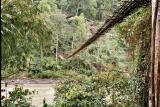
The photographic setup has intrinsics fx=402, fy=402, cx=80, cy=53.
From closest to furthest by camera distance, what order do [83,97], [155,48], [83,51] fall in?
[155,48] → [83,97] → [83,51]

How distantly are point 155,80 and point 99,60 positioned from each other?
3272cm

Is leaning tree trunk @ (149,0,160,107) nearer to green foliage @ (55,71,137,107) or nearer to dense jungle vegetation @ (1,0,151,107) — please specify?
dense jungle vegetation @ (1,0,151,107)

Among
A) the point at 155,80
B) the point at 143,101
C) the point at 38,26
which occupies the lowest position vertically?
the point at 143,101

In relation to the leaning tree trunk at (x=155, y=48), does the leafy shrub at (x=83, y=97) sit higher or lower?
lower

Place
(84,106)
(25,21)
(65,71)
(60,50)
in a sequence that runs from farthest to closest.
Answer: (60,50) < (65,71) < (84,106) < (25,21)

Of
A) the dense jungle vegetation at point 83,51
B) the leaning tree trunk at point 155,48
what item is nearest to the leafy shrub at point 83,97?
the dense jungle vegetation at point 83,51

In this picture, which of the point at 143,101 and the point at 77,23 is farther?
the point at 77,23

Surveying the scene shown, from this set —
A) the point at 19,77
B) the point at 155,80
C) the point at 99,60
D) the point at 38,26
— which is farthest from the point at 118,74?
the point at 99,60

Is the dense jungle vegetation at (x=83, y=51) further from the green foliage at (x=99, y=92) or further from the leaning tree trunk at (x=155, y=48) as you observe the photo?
the leaning tree trunk at (x=155, y=48)

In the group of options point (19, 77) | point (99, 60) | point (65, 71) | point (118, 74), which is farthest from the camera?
point (99, 60)

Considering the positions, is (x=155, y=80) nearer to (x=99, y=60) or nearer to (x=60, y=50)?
(x=99, y=60)

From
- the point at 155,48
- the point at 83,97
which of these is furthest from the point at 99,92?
the point at 155,48

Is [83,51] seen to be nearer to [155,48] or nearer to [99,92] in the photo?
[99,92]

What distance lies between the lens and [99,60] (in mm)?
35312
